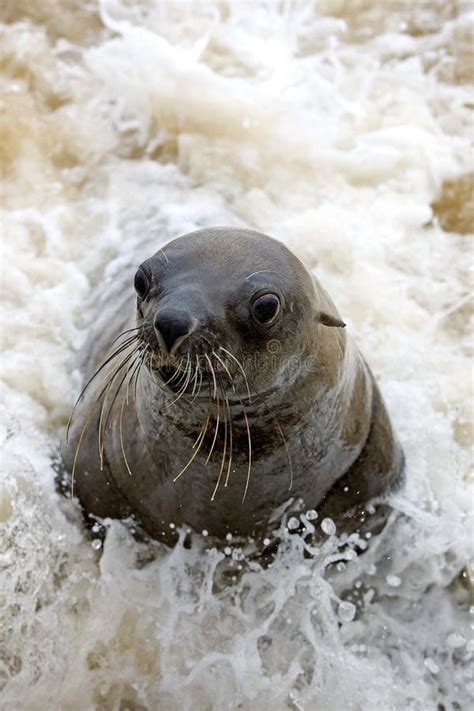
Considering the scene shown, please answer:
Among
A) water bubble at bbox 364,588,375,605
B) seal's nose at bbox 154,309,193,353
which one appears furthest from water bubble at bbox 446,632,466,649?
seal's nose at bbox 154,309,193,353

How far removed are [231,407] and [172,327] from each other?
0.54 m

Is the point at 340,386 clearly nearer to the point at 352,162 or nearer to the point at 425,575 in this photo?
the point at 425,575

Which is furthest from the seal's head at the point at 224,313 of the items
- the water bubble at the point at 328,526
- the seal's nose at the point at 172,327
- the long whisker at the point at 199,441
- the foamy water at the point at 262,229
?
the foamy water at the point at 262,229

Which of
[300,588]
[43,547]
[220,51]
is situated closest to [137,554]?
[43,547]

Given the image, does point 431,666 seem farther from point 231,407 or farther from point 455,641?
point 231,407

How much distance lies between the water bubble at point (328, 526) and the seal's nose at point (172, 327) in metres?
1.37

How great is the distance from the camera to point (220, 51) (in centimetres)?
774

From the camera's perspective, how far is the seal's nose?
306 centimetres

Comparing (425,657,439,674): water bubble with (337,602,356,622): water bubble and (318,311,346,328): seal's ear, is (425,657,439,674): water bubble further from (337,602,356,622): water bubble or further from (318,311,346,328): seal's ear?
(318,311,346,328): seal's ear

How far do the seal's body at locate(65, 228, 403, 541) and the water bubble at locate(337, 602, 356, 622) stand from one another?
0.38 m

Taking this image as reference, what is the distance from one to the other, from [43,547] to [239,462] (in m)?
1.26

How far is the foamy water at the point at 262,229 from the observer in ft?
13.5

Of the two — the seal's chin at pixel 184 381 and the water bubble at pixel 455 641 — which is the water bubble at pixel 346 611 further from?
the seal's chin at pixel 184 381

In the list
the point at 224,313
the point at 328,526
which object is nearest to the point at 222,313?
the point at 224,313
